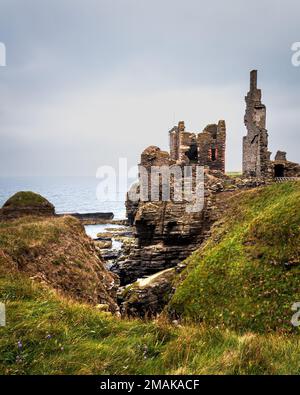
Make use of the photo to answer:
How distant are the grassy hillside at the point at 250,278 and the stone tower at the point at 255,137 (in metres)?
16.5

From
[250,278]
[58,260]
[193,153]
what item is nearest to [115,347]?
[250,278]

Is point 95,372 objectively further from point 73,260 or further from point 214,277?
point 73,260

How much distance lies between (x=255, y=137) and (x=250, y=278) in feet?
81.5

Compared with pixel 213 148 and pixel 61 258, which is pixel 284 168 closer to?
pixel 213 148

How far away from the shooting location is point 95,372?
18.7 feet

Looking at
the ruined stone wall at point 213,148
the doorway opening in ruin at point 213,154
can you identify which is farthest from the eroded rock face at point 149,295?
the doorway opening in ruin at point 213,154

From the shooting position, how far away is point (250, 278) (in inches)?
589

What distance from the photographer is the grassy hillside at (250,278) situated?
13.3 metres

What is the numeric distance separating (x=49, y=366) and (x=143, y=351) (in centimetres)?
191

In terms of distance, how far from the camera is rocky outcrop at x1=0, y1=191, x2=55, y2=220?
115 feet

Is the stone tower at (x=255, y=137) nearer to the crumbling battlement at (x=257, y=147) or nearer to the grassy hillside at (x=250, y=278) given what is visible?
the crumbling battlement at (x=257, y=147)

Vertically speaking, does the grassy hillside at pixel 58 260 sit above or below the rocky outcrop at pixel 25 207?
below

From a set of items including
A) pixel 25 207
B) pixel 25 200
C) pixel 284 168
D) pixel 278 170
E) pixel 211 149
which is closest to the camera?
pixel 284 168
